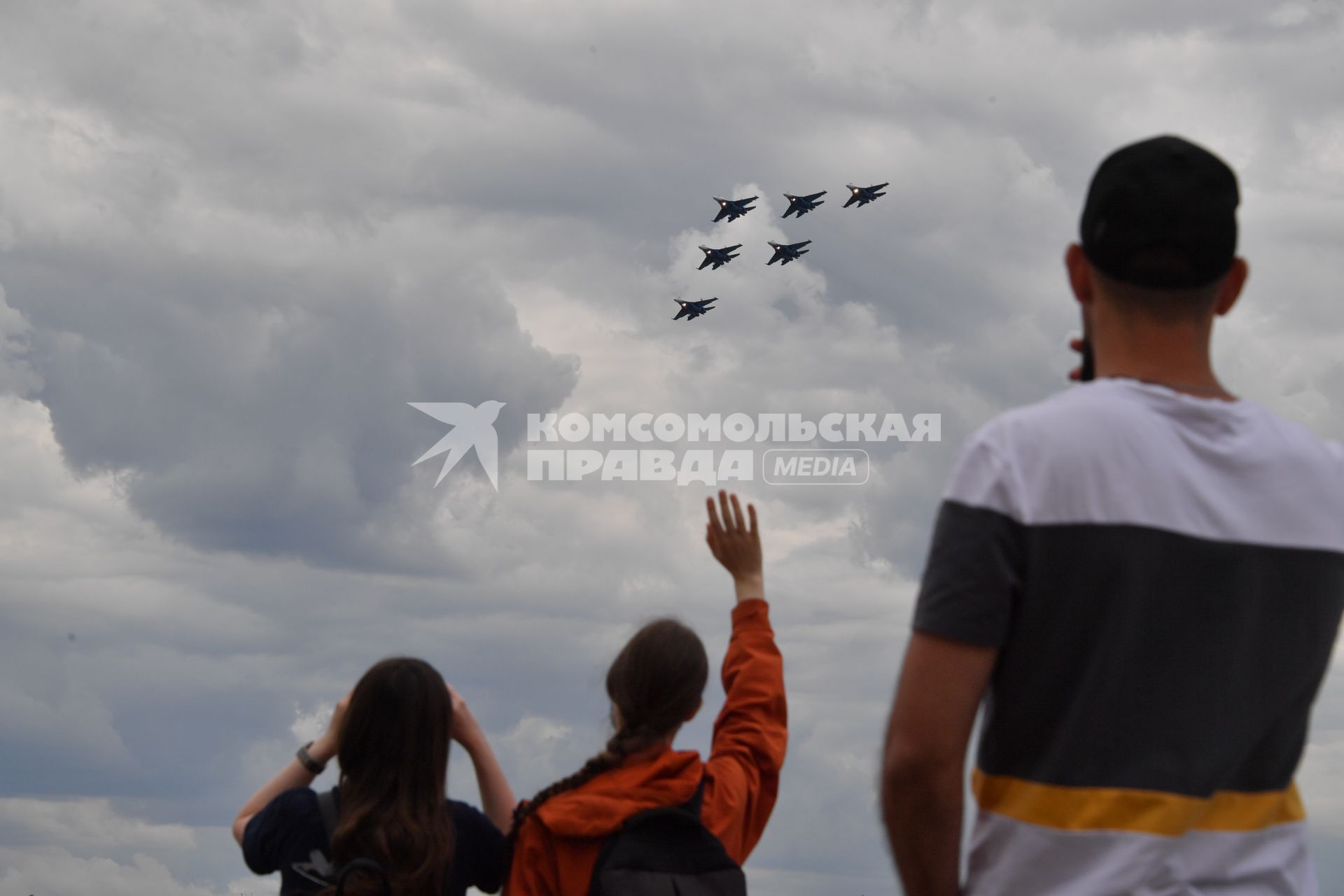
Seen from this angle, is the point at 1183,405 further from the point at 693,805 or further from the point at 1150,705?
the point at 693,805

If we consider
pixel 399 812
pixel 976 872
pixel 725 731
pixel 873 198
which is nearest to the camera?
pixel 976 872

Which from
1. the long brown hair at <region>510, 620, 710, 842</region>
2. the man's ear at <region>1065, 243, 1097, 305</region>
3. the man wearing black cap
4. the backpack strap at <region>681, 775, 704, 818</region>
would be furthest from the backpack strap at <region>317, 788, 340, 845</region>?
the man's ear at <region>1065, 243, 1097, 305</region>

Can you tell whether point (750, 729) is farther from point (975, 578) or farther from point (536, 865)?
point (975, 578)

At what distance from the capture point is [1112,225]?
8.26ft

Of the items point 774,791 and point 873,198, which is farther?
point 873,198

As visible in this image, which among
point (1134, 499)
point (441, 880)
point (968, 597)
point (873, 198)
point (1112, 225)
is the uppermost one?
point (873, 198)

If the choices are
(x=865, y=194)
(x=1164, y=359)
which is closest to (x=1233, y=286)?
(x=1164, y=359)

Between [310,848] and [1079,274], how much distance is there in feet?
12.2

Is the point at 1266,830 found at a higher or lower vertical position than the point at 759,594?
lower

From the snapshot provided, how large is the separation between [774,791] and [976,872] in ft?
10.1

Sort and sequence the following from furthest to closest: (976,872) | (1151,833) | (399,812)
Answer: (399,812)
(976,872)
(1151,833)

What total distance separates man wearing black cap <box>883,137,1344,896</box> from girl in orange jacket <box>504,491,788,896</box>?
2.53 metres

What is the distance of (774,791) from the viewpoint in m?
5.36

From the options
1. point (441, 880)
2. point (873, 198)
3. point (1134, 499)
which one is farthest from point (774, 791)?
point (873, 198)
